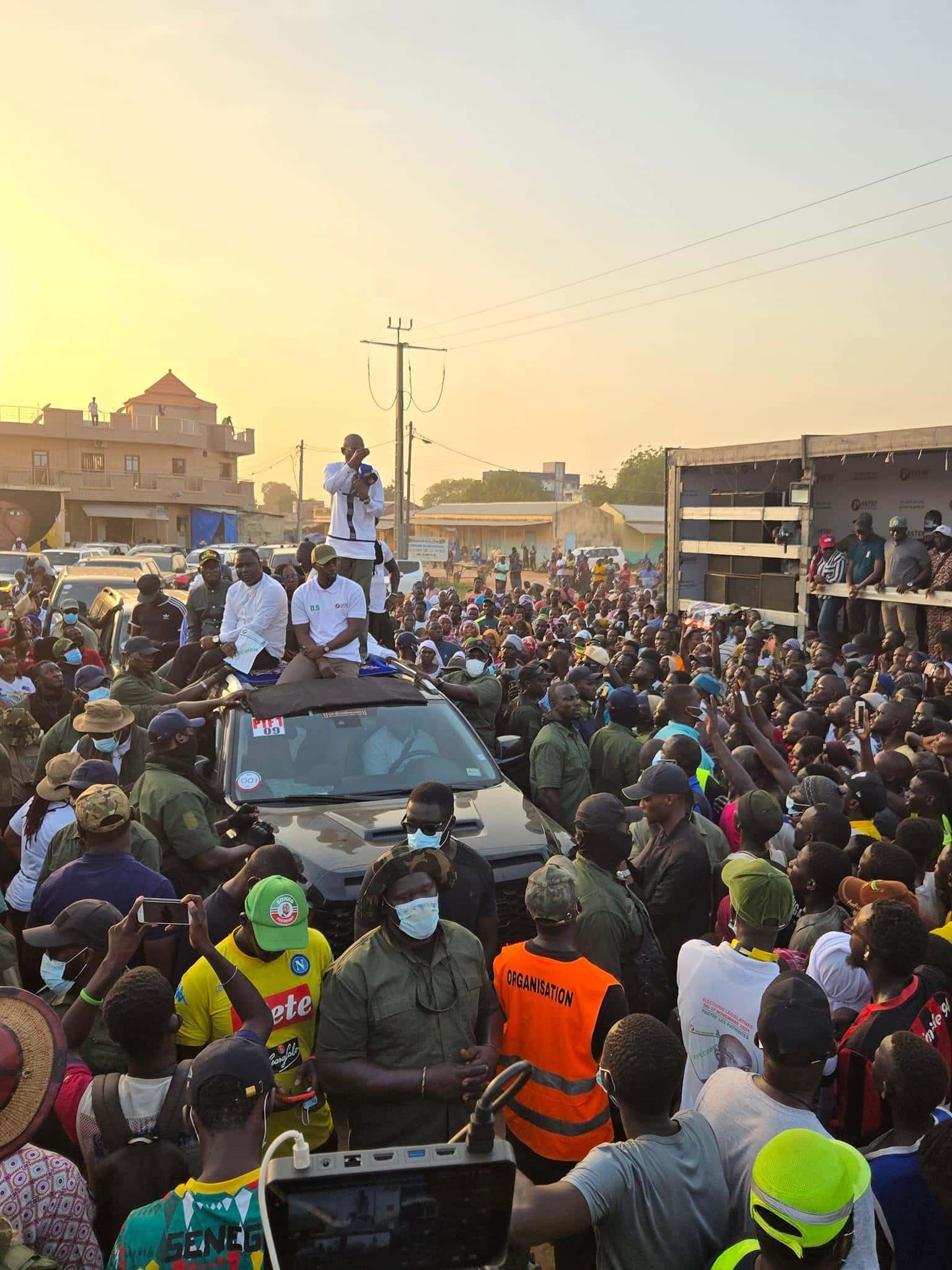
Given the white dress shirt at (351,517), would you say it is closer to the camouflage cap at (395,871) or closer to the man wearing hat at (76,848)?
the man wearing hat at (76,848)

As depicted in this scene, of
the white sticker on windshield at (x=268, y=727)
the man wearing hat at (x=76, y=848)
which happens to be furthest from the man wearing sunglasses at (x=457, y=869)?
the white sticker on windshield at (x=268, y=727)

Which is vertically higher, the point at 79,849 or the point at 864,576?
→ the point at 864,576

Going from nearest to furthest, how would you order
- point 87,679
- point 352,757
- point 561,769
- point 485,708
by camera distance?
point 352,757
point 561,769
point 87,679
point 485,708

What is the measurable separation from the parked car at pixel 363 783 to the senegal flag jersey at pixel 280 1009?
115 cm

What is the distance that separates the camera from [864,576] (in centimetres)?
1238

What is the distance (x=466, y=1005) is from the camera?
3.47 meters

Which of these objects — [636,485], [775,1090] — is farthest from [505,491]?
[775,1090]

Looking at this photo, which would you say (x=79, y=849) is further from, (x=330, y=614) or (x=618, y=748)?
(x=618, y=748)

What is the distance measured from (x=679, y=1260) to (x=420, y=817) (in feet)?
6.80

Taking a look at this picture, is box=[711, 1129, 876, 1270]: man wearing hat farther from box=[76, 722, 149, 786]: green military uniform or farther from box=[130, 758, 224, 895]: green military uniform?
box=[76, 722, 149, 786]: green military uniform

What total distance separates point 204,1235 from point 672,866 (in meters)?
2.78

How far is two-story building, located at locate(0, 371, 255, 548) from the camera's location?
170ft

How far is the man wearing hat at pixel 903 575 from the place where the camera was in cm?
1177

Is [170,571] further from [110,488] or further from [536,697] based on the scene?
[110,488]
